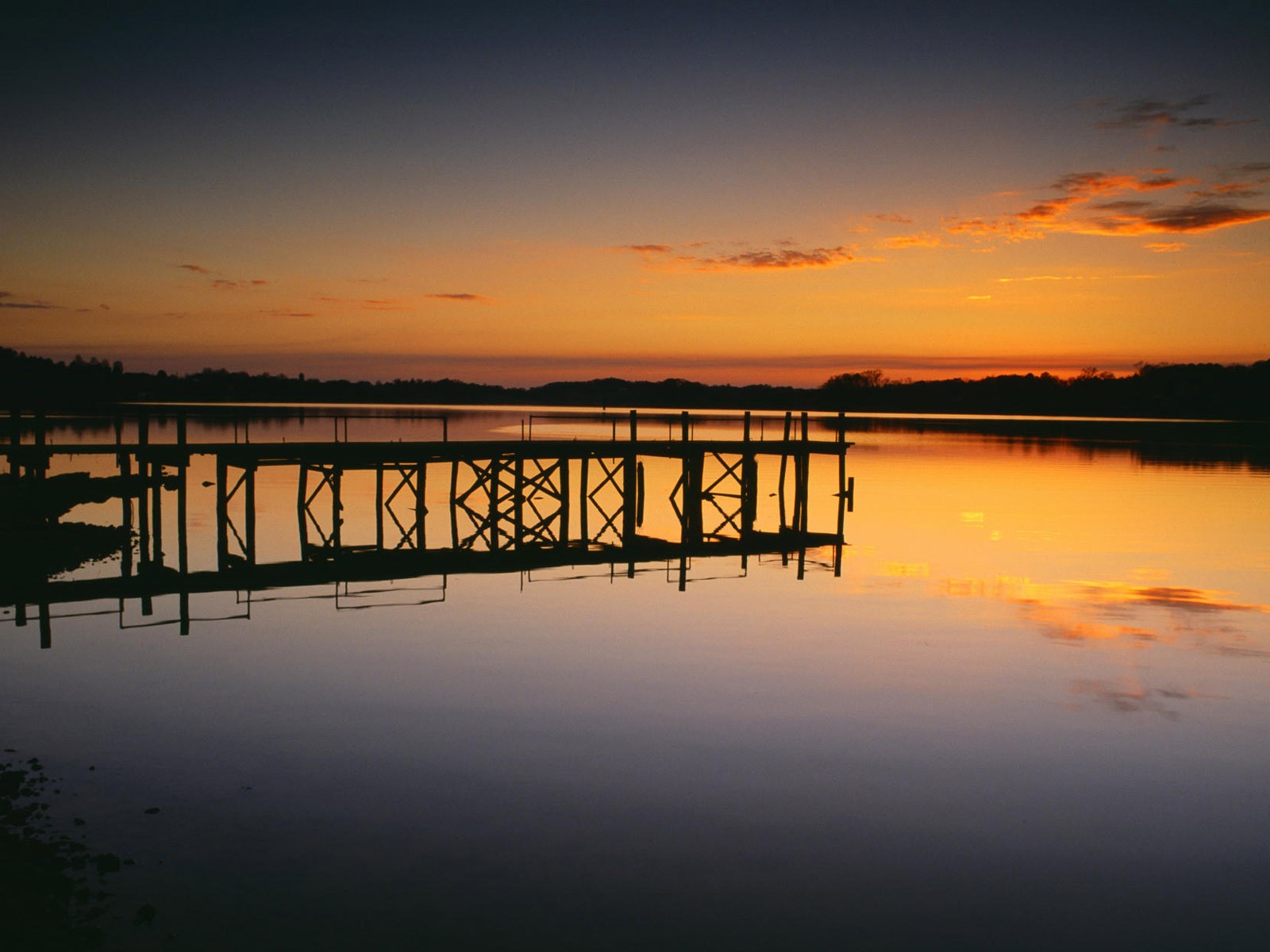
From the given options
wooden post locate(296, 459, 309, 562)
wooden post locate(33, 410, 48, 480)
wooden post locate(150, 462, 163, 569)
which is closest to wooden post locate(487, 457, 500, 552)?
wooden post locate(296, 459, 309, 562)

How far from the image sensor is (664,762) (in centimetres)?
1280

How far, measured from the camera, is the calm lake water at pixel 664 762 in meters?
8.99

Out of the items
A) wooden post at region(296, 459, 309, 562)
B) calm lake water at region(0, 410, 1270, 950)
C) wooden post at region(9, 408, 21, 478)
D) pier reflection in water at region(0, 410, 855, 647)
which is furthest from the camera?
wooden post at region(296, 459, 309, 562)

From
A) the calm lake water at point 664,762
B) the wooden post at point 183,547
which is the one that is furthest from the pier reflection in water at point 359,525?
the calm lake water at point 664,762

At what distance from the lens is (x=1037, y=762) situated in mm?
13102

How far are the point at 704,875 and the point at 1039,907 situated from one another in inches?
129

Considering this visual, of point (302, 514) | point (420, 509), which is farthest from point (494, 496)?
point (302, 514)

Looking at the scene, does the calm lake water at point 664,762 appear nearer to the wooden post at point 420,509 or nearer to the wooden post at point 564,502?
the wooden post at point 420,509

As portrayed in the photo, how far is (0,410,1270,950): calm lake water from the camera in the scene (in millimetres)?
8992

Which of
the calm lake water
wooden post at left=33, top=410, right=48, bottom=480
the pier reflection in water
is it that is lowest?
the calm lake water

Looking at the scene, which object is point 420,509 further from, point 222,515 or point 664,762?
point 664,762

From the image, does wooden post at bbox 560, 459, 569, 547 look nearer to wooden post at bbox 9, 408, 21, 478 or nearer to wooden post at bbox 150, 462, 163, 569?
wooden post at bbox 150, 462, 163, 569

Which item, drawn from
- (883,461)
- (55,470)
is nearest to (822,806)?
(55,470)

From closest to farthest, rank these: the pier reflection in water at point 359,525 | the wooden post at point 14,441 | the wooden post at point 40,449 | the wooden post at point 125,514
→ the pier reflection in water at point 359,525
the wooden post at point 40,449
the wooden post at point 125,514
the wooden post at point 14,441
